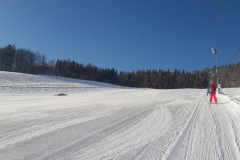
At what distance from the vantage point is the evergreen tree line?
70.6m

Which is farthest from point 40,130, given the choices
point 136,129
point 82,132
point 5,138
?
point 136,129

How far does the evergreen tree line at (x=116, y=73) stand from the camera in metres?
70.6

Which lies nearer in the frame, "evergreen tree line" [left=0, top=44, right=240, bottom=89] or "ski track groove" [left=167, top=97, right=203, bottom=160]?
"ski track groove" [left=167, top=97, right=203, bottom=160]

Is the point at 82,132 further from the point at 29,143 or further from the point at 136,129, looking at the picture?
the point at 136,129

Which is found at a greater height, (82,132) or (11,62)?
(11,62)

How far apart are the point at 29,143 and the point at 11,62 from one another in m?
89.1

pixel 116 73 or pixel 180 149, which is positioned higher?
pixel 116 73

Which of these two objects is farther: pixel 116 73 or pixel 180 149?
pixel 116 73

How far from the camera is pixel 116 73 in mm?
99438

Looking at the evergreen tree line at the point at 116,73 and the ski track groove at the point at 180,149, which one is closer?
the ski track groove at the point at 180,149

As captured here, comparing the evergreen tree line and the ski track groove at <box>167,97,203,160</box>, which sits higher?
the evergreen tree line

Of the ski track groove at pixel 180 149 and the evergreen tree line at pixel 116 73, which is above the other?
the evergreen tree line at pixel 116 73

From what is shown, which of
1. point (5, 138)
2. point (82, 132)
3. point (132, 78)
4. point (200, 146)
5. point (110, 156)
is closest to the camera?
point (110, 156)

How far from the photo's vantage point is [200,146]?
3113 millimetres
